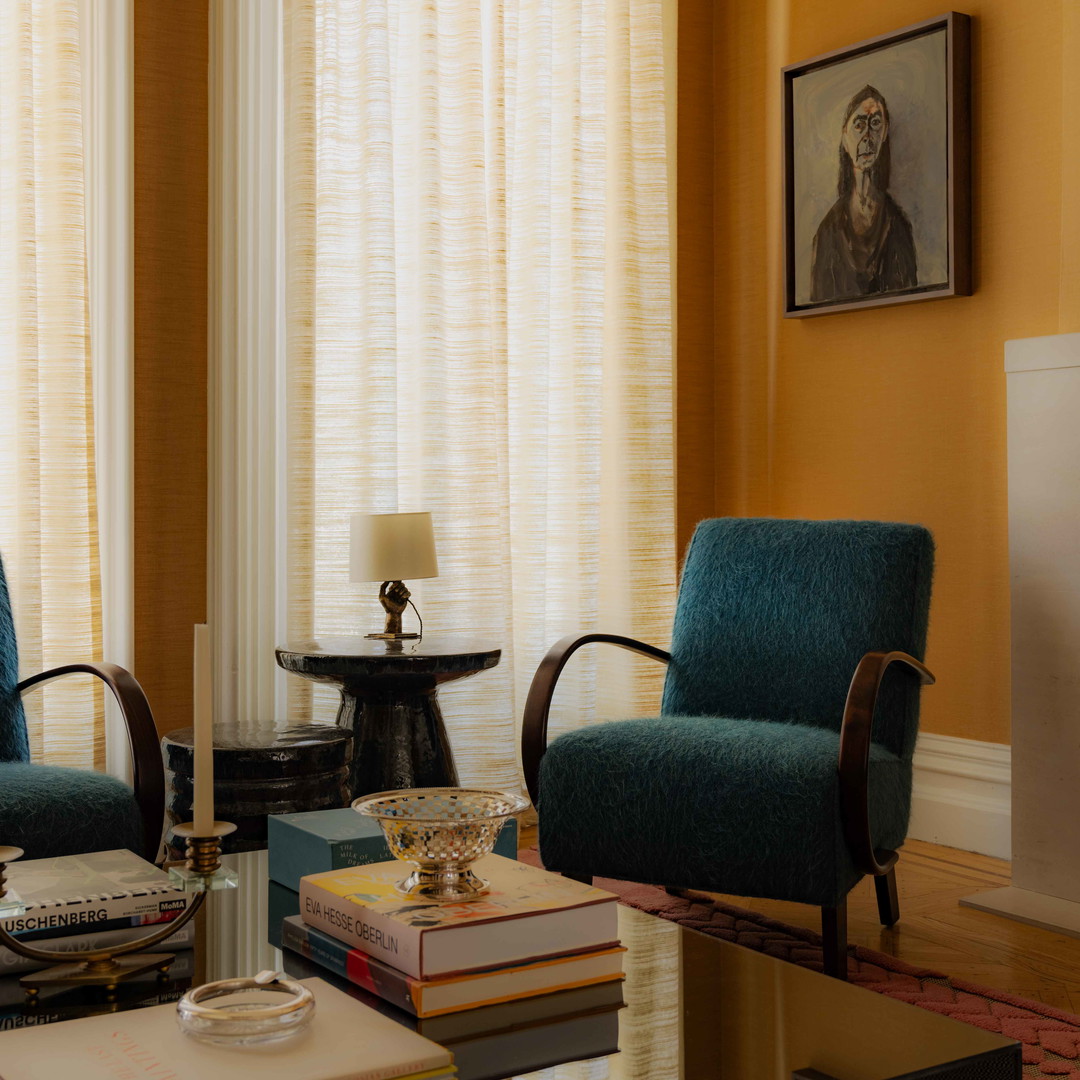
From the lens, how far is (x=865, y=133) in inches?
134

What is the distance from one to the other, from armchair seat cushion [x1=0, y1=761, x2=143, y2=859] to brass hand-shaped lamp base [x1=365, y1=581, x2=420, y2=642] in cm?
84

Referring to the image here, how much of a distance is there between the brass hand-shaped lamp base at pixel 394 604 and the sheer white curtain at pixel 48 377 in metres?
0.66

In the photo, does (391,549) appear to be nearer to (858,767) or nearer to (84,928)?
(858,767)

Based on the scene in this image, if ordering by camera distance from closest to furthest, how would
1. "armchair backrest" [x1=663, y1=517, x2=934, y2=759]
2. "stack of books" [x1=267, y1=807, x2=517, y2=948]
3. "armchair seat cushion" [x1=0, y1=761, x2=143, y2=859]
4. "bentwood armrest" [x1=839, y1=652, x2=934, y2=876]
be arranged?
"stack of books" [x1=267, y1=807, x2=517, y2=948]
"armchair seat cushion" [x1=0, y1=761, x2=143, y2=859]
"bentwood armrest" [x1=839, y1=652, x2=934, y2=876]
"armchair backrest" [x1=663, y1=517, x2=934, y2=759]

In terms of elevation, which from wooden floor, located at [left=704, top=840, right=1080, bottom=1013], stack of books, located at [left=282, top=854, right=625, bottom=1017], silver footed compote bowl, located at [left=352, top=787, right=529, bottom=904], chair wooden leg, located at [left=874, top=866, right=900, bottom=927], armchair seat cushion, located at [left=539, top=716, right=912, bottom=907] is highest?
silver footed compote bowl, located at [left=352, top=787, right=529, bottom=904]

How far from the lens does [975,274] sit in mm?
3182

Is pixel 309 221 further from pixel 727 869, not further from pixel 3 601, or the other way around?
pixel 727 869

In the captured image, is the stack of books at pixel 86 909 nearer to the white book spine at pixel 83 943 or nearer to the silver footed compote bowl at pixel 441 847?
the white book spine at pixel 83 943

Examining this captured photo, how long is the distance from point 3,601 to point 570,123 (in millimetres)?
2027

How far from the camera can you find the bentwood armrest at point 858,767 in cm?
206

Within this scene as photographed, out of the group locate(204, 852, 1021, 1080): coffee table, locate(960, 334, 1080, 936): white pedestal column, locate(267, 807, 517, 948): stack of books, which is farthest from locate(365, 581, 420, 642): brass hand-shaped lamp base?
locate(204, 852, 1021, 1080): coffee table

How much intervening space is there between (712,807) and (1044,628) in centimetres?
101

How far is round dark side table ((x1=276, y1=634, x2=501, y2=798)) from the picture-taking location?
8.67ft

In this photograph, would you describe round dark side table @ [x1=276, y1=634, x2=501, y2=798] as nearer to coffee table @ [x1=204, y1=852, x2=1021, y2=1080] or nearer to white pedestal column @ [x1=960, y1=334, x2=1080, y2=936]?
white pedestal column @ [x1=960, y1=334, x2=1080, y2=936]
